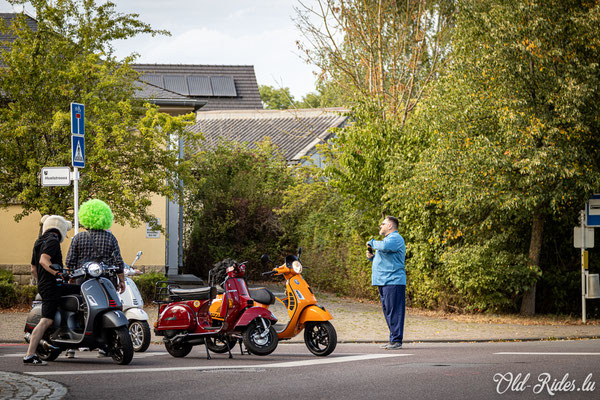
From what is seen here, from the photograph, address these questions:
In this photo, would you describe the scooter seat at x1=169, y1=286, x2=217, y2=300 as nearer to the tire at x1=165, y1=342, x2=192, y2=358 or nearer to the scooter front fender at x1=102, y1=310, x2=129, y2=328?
the tire at x1=165, y1=342, x2=192, y2=358

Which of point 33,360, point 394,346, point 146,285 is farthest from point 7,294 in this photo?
point 394,346

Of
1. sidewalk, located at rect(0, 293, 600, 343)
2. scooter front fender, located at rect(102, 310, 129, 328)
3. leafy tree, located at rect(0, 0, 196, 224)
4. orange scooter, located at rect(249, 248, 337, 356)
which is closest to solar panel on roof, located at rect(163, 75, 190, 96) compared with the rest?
leafy tree, located at rect(0, 0, 196, 224)

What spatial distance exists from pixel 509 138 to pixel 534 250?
3042 mm

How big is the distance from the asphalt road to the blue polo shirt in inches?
40.8

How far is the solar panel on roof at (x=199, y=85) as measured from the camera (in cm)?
5409

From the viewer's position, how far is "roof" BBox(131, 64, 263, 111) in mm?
53344

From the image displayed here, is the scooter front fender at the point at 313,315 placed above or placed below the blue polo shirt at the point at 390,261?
below

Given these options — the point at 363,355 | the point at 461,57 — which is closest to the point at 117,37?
the point at 461,57

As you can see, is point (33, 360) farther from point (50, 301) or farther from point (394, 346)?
point (394, 346)

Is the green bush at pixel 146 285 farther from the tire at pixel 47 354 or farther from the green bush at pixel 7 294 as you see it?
the tire at pixel 47 354

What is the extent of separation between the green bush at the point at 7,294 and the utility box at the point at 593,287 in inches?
487

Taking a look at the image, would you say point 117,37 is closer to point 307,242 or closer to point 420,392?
point 307,242

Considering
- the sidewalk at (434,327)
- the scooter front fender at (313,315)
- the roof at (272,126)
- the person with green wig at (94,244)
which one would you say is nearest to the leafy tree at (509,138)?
the sidewalk at (434,327)

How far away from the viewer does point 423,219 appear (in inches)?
751
